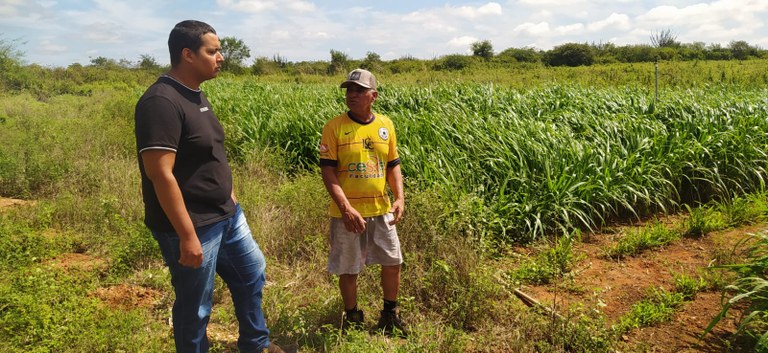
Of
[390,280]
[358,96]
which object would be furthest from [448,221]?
[358,96]

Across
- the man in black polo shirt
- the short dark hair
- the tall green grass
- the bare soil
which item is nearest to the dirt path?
the bare soil

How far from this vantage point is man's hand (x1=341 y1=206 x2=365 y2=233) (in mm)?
2414

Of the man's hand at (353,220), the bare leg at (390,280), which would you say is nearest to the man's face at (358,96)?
the man's hand at (353,220)

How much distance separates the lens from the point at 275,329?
287cm

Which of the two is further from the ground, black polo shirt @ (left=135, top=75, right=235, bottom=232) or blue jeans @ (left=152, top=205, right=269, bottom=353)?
black polo shirt @ (left=135, top=75, right=235, bottom=232)

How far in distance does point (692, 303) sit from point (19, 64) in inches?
963

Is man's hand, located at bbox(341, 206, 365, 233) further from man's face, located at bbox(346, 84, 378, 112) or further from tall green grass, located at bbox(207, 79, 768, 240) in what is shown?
tall green grass, located at bbox(207, 79, 768, 240)

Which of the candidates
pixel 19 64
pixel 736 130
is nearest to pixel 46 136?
pixel 736 130

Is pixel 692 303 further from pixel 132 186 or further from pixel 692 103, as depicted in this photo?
pixel 132 186

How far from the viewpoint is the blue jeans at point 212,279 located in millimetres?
2031

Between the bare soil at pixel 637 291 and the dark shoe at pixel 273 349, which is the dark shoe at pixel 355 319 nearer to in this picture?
the dark shoe at pixel 273 349

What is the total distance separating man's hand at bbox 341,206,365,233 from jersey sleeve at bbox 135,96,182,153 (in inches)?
35.2

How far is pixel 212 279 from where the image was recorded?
215 cm

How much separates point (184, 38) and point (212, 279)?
1036 millimetres
